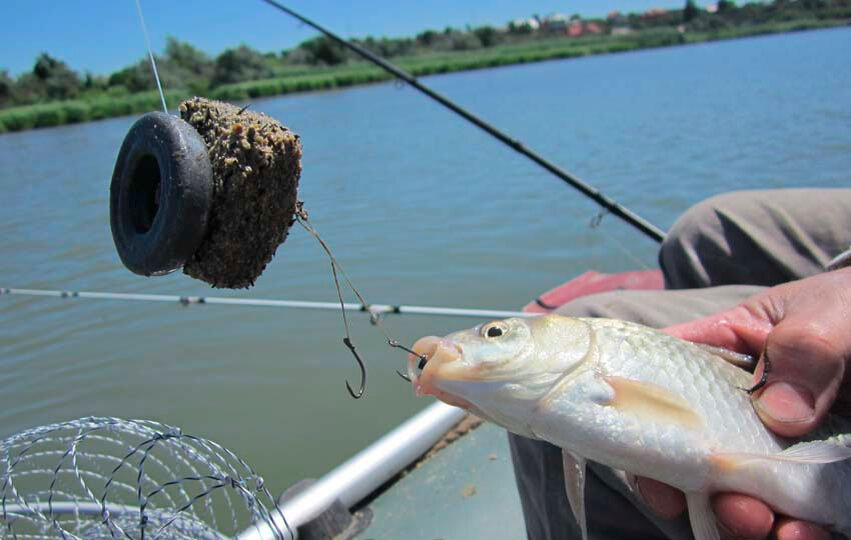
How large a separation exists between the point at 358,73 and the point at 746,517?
60453 millimetres

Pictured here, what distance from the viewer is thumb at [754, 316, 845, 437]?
165cm

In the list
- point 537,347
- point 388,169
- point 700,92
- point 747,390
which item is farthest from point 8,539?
point 700,92

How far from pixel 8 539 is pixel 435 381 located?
1272mm

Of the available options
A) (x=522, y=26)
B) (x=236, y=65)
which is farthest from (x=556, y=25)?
(x=236, y=65)

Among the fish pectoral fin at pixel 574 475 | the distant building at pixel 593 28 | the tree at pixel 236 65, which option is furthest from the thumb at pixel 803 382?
the distant building at pixel 593 28

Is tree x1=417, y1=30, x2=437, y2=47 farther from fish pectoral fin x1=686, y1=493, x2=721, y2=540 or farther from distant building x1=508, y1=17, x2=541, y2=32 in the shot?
fish pectoral fin x1=686, y1=493, x2=721, y2=540

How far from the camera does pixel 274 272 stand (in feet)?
28.3

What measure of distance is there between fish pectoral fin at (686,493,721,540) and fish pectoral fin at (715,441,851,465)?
126 millimetres

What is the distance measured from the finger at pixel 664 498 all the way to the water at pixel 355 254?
2998 mm

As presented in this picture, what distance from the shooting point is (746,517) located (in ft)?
5.15

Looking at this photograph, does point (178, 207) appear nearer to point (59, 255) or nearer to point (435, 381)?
point (435, 381)

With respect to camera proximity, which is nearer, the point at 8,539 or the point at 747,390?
the point at 747,390

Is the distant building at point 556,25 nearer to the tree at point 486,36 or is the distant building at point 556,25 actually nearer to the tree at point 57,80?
the tree at point 486,36

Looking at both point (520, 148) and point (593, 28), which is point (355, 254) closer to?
point (520, 148)
